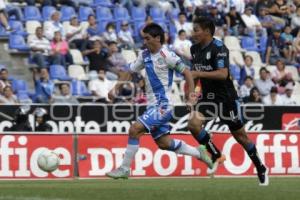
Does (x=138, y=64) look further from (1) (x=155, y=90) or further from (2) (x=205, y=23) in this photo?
(2) (x=205, y=23)

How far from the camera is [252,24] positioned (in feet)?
96.4

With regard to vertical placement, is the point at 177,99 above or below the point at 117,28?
below

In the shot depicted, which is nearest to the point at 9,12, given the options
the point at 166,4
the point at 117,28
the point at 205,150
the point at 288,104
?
the point at 117,28

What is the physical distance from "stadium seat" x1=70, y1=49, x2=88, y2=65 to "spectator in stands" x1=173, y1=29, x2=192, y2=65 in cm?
285

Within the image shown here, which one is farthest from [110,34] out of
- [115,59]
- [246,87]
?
[246,87]

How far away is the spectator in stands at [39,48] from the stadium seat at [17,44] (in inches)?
7.8

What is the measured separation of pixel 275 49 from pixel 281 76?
8.61 feet

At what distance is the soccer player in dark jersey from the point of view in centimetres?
1355

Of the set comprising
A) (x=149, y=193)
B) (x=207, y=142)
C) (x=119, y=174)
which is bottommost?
(x=149, y=193)

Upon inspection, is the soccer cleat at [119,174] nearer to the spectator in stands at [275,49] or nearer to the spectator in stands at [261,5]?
the spectator in stands at [275,49]

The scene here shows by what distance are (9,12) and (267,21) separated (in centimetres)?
930

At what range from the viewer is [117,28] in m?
26.5

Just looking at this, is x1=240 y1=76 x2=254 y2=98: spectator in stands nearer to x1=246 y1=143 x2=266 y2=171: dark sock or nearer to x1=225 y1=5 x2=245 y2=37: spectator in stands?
x1=225 y1=5 x2=245 y2=37: spectator in stands

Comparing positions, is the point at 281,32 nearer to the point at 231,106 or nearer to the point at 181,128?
the point at 181,128
